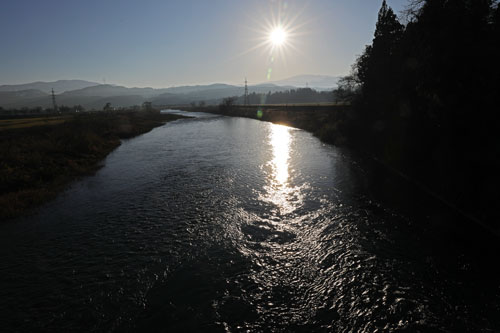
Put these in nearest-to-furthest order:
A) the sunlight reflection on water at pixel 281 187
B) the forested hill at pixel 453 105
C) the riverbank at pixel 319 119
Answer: the forested hill at pixel 453 105 → the sunlight reflection on water at pixel 281 187 → the riverbank at pixel 319 119

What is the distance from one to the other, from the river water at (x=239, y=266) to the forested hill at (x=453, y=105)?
14.2 feet

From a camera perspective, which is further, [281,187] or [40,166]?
[40,166]

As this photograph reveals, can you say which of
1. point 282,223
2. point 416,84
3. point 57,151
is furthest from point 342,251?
point 57,151

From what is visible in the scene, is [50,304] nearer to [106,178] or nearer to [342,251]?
[342,251]

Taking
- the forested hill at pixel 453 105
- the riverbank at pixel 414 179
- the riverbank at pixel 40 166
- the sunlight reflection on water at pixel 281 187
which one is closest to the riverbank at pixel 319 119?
the riverbank at pixel 414 179

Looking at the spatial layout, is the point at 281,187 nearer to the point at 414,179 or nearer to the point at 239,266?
the point at 239,266

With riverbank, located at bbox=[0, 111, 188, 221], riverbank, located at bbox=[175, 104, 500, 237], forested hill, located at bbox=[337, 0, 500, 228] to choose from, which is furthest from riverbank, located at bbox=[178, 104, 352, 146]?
riverbank, located at bbox=[0, 111, 188, 221]

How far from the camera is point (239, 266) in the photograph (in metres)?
11.9

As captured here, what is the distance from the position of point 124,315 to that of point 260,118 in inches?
3588

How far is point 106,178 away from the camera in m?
25.4

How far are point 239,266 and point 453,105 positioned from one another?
59.5 ft

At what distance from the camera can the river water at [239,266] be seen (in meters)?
9.05

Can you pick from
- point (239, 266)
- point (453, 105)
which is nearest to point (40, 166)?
point (239, 266)

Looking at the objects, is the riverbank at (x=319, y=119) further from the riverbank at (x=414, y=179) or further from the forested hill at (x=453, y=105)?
the forested hill at (x=453, y=105)
